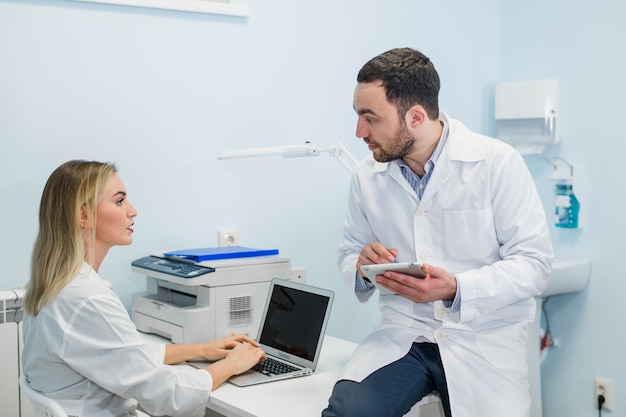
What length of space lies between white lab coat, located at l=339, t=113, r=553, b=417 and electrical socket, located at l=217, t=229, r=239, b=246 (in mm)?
770

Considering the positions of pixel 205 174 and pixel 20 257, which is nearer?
pixel 20 257

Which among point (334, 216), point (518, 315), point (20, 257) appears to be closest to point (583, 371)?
point (334, 216)

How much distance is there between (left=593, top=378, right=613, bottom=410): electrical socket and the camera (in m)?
3.08

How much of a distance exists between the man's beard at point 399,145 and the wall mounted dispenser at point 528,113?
4.48 feet

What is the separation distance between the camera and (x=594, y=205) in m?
3.09

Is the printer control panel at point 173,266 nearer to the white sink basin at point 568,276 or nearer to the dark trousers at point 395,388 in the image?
the dark trousers at point 395,388

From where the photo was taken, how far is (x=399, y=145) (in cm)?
197

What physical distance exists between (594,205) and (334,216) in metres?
1.06

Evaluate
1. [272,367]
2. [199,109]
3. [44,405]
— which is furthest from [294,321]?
[199,109]

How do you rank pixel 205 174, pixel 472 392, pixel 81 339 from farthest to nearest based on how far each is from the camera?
1. pixel 205 174
2. pixel 472 392
3. pixel 81 339

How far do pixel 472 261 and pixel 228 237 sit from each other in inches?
41.4

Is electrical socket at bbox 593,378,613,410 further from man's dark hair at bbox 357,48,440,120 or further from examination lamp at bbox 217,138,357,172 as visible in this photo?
man's dark hair at bbox 357,48,440,120

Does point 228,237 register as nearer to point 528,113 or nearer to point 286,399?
point 286,399

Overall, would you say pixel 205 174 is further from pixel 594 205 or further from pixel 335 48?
pixel 594 205
